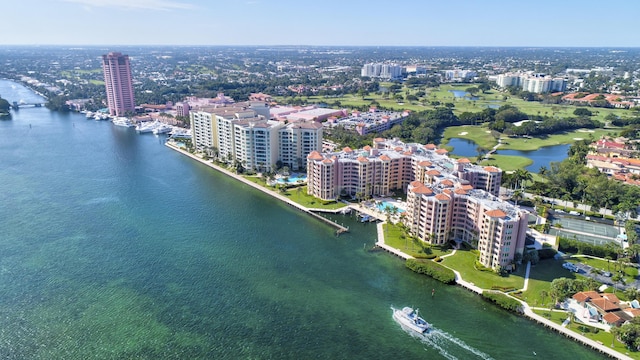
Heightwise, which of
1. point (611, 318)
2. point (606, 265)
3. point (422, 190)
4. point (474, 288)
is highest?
point (422, 190)

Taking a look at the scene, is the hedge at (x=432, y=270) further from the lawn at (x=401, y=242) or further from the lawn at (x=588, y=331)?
the lawn at (x=588, y=331)

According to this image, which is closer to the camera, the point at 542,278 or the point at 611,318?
the point at 611,318

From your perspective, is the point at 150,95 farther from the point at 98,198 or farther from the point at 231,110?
the point at 98,198

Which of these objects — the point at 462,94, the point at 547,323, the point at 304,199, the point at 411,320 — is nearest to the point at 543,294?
the point at 547,323

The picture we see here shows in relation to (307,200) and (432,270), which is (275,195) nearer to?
(307,200)

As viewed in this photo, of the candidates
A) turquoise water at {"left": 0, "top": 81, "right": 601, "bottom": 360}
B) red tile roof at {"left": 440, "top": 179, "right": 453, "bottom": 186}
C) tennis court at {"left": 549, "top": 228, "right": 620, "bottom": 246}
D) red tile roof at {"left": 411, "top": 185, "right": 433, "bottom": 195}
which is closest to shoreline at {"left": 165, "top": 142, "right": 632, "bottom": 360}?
turquoise water at {"left": 0, "top": 81, "right": 601, "bottom": 360}

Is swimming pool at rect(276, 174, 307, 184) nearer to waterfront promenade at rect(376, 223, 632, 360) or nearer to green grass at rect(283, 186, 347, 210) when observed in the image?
green grass at rect(283, 186, 347, 210)

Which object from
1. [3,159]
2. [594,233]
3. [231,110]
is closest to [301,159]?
[231,110]
